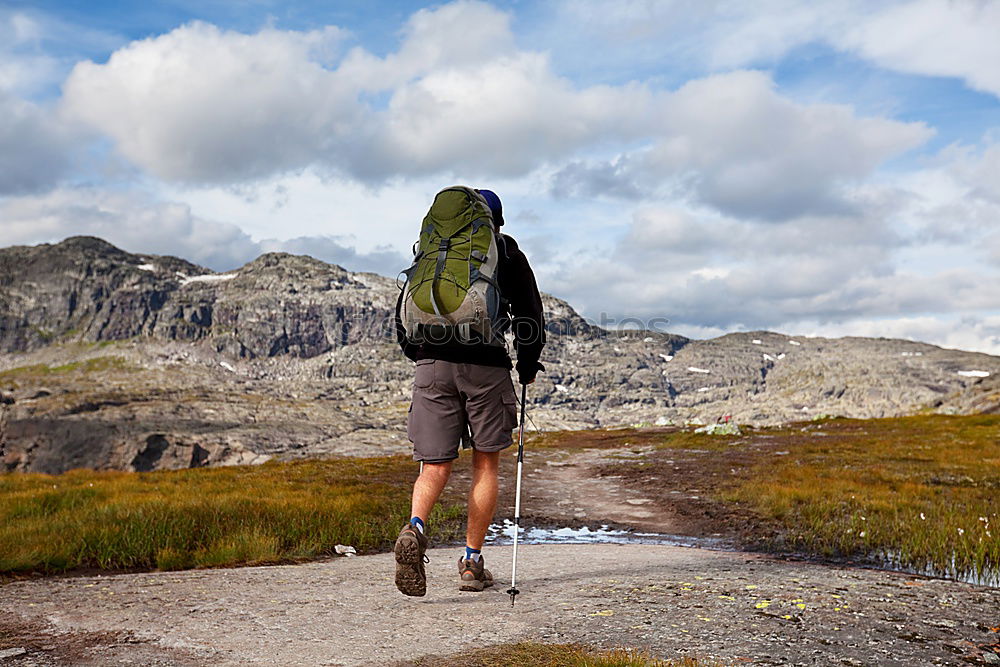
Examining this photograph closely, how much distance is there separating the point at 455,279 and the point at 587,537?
7156mm

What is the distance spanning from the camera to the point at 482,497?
6.76 metres

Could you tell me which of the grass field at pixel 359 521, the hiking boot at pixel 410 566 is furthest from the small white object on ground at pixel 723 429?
the hiking boot at pixel 410 566

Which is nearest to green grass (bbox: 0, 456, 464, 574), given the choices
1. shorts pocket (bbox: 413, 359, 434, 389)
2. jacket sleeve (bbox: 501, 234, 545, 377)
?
shorts pocket (bbox: 413, 359, 434, 389)

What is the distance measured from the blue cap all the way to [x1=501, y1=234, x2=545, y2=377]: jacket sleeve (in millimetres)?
264

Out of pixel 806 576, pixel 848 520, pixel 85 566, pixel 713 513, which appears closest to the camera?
pixel 806 576

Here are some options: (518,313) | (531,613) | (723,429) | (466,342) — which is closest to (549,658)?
(531,613)

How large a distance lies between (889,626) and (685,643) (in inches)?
70.8

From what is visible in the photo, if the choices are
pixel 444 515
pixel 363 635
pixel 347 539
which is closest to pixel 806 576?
pixel 363 635

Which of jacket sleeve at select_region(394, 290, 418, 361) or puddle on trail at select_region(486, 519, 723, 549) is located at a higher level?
jacket sleeve at select_region(394, 290, 418, 361)

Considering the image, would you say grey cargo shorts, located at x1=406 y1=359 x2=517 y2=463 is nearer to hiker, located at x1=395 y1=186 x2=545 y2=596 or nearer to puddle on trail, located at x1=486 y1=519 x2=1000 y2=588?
hiker, located at x1=395 y1=186 x2=545 y2=596

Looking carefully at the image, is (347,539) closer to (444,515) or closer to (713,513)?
(444,515)

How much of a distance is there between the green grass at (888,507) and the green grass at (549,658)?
6280 millimetres

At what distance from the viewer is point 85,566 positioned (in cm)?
852

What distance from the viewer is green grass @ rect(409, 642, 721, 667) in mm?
4195
